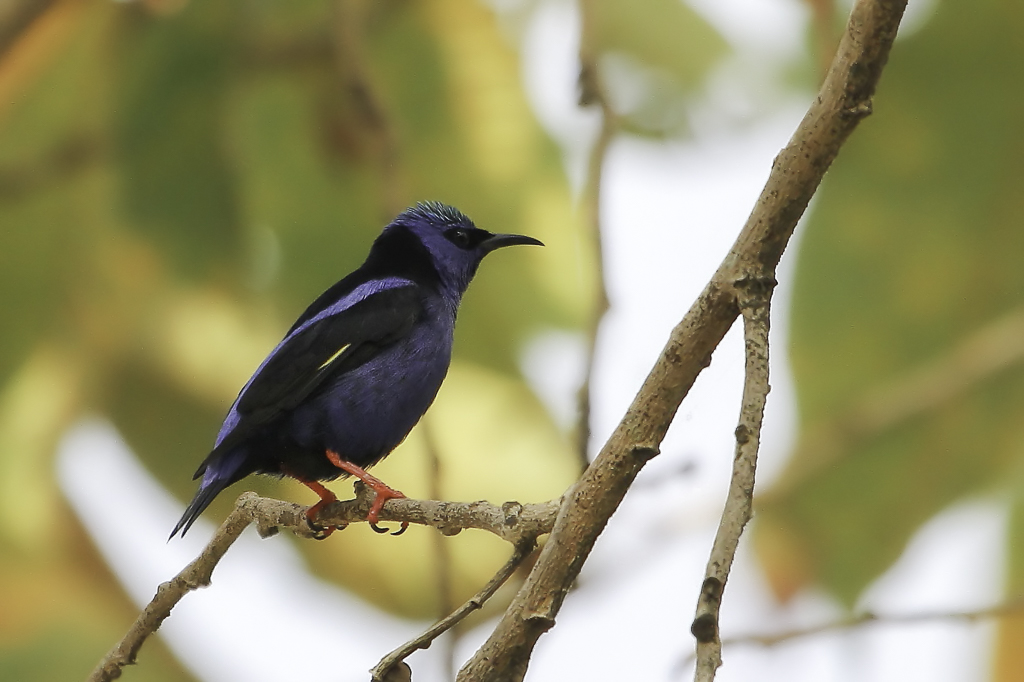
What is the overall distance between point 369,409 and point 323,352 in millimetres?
202

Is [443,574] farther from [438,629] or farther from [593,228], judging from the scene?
[438,629]

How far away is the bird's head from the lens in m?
3.64

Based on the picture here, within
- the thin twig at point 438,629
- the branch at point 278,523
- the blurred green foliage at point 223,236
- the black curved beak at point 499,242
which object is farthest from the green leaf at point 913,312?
the thin twig at point 438,629


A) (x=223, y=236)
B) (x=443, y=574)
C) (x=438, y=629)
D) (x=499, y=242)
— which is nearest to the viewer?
(x=438, y=629)

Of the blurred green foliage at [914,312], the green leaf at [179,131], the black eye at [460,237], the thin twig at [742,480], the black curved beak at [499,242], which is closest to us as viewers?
the thin twig at [742,480]

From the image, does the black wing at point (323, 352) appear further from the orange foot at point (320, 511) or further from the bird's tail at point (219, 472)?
the orange foot at point (320, 511)

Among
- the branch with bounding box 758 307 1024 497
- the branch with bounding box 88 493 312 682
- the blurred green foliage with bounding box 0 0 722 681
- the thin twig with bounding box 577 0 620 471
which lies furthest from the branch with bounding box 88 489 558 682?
the branch with bounding box 758 307 1024 497

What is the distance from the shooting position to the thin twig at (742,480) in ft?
4.16

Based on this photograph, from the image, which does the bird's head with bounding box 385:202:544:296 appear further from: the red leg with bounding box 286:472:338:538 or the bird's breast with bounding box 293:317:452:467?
the red leg with bounding box 286:472:338:538

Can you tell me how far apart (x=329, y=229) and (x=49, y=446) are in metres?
1.40

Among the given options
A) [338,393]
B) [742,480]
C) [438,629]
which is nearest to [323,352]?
[338,393]

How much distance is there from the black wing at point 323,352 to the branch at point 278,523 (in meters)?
0.25

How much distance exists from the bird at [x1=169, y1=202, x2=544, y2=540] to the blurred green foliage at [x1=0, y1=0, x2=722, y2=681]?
0.98m

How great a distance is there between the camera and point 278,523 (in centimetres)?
264
